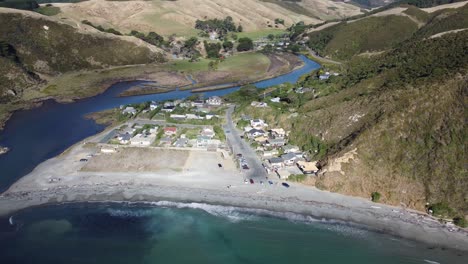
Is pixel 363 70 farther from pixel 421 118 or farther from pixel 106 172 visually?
pixel 106 172

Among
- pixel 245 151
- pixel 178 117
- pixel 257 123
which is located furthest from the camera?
pixel 178 117

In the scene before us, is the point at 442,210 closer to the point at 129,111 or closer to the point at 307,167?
the point at 307,167

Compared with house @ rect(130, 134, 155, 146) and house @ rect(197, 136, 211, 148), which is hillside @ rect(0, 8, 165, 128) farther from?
house @ rect(197, 136, 211, 148)

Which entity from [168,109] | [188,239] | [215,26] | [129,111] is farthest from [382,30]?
[188,239]

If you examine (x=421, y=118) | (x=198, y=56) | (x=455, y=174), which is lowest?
(x=198, y=56)

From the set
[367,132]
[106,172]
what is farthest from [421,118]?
[106,172]

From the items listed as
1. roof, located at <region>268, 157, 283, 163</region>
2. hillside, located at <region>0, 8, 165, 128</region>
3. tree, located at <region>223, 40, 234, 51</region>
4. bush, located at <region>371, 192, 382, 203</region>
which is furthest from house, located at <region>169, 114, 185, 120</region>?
tree, located at <region>223, 40, 234, 51</region>

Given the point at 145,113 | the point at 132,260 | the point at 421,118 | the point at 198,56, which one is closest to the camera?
the point at 132,260
